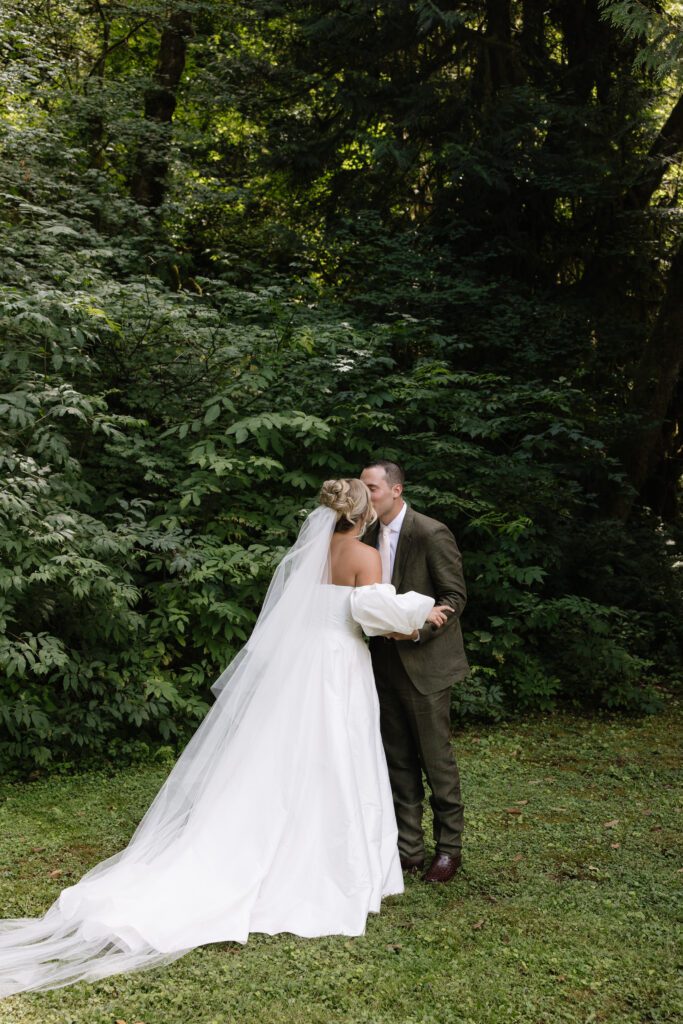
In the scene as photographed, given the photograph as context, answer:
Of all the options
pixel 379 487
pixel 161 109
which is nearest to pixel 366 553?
pixel 379 487

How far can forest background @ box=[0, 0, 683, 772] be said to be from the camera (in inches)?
261

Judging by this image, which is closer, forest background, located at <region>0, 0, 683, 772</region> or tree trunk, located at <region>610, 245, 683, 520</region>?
forest background, located at <region>0, 0, 683, 772</region>

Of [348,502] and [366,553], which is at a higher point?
[348,502]

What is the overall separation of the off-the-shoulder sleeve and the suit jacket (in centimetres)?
24

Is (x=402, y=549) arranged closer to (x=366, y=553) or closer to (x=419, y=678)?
(x=366, y=553)

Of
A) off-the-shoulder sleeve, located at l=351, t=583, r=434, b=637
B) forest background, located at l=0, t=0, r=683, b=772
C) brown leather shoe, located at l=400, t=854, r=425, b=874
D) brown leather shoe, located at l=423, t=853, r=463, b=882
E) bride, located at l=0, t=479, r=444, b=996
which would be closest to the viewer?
bride, located at l=0, t=479, r=444, b=996

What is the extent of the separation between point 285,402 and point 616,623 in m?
4.27

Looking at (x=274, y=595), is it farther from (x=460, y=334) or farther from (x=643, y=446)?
(x=643, y=446)

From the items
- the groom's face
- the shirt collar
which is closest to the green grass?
the shirt collar

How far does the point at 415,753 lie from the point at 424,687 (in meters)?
0.45

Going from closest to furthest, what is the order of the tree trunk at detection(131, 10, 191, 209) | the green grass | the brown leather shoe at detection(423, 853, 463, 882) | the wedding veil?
the green grass → the wedding veil → the brown leather shoe at detection(423, 853, 463, 882) → the tree trunk at detection(131, 10, 191, 209)

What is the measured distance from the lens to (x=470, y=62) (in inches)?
416

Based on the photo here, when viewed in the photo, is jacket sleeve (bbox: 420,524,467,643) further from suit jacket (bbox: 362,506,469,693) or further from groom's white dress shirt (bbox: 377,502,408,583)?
groom's white dress shirt (bbox: 377,502,408,583)

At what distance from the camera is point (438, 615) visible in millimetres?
4344
